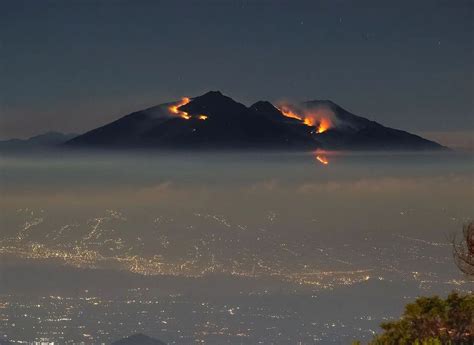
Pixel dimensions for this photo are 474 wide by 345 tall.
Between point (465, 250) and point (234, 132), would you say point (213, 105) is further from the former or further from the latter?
point (465, 250)

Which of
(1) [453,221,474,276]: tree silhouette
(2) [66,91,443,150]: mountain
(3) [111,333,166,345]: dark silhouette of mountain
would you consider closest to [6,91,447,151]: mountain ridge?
(2) [66,91,443,150]: mountain

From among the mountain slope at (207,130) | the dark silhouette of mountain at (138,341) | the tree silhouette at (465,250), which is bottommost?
the dark silhouette of mountain at (138,341)

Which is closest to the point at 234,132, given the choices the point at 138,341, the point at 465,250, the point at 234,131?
the point at 234,131

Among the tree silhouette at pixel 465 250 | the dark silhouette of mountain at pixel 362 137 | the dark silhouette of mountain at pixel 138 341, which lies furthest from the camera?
the dark silhouette of mountain at pixel 362 137

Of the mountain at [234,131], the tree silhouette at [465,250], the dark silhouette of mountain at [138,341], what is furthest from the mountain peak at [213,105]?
the tree silhouette at [465,250]

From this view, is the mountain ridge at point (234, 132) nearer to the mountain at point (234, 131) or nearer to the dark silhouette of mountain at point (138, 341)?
the mountain at point (234, 131)
